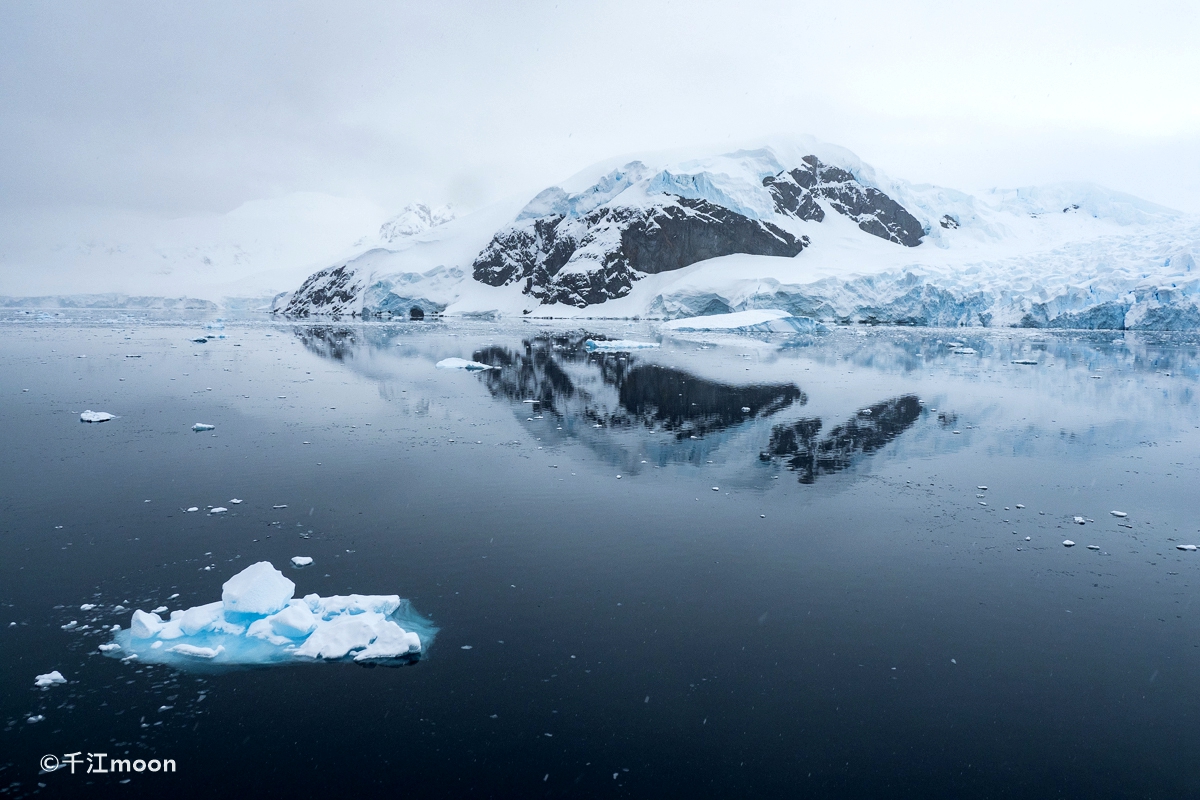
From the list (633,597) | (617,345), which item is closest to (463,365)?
(617,345)

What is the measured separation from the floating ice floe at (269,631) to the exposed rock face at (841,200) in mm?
97471

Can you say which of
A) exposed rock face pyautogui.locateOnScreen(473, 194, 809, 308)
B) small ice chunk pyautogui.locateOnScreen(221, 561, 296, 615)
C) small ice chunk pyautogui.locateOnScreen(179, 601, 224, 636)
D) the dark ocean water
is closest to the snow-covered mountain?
exposed rock face pyautogui.locateOnScreen(473, 194, 809, 308)

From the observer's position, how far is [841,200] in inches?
4008

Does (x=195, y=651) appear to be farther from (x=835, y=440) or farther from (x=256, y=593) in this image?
(x=835, y=440)

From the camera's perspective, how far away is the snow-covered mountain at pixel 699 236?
80.0m

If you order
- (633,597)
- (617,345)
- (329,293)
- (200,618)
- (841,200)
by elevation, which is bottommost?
(633,597)

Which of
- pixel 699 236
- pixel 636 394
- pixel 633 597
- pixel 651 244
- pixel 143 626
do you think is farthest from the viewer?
pixel 651 244

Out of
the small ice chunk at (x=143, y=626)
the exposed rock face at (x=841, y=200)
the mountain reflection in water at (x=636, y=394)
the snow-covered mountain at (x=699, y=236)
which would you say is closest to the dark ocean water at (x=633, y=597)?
the small ice chunk at (x=143, y=626)

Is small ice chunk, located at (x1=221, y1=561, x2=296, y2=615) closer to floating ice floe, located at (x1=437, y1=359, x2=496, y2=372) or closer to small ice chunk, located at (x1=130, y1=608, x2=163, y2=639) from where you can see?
small ice chunk, located at (x1=130, y1=608, x2=163, y2=639)

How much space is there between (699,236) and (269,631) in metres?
92.7

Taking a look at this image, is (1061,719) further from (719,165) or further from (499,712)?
(719,165)

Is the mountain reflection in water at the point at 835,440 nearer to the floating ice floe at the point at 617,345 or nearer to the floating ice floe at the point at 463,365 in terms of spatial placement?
the floating ice floe at the point at 463,365

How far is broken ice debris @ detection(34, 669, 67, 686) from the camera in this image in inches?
195

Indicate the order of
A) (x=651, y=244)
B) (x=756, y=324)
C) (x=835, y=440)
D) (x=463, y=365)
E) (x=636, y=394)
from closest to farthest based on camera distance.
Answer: (x=835, y=440) < (x=636, y=394) < (x=463, y=365) < (x=756, y=324) < (x=651, y=244)
